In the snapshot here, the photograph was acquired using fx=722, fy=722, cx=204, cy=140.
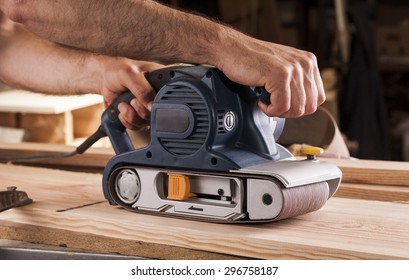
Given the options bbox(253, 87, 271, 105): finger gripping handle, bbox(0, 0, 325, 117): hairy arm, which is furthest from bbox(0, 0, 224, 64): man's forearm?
bbox(253, 87, 271, 105): finger gripping handle

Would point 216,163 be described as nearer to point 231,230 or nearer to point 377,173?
point 231,230

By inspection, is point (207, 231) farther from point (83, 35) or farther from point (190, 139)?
point (83, 35)

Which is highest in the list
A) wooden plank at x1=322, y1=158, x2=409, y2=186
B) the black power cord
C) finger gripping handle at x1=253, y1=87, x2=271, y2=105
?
finger gripping handle at x1=253, y1=87, x2=271, y2=105

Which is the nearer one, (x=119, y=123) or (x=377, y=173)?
(x=119, y=123)

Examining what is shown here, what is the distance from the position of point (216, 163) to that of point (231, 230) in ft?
0.44

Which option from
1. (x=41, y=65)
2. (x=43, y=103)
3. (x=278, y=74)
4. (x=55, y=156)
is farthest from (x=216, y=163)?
(x=43, y=103)

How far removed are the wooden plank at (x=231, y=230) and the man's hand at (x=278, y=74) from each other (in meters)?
0.23

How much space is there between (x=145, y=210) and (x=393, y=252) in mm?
535

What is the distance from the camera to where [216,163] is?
4.62 ft

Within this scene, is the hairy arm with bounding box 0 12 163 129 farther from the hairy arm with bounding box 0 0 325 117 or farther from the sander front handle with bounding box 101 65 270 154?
the hairy arm with bounding box 0 0 325 117

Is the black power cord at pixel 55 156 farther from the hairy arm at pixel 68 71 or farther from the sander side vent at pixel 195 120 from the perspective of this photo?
the sander side vent at pixel 195 120

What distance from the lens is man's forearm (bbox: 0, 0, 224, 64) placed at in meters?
1.47

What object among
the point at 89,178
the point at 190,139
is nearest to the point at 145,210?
the point at 190,139

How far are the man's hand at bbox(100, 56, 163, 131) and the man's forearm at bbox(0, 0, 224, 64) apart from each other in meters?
0.10
